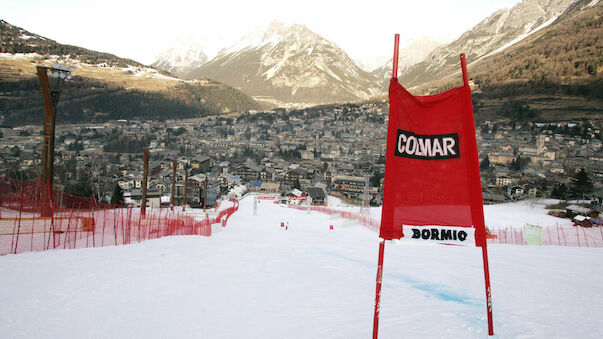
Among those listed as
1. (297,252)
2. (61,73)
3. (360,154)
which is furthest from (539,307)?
(360,154)

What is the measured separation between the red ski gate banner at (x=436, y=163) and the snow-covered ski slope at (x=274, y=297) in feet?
4.65

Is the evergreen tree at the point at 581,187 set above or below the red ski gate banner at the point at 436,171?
above

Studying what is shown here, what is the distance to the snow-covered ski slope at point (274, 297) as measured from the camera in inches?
166

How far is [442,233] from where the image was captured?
3293mm

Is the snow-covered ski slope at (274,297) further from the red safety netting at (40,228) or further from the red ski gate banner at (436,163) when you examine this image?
the red ski gate banner at (436,163)

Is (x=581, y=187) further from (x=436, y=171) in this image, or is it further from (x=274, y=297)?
(x=436, y=171)

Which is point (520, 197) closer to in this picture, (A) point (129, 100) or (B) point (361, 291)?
(B) point (361, 291)

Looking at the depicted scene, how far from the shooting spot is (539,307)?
4.84m

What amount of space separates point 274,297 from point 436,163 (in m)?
3.53

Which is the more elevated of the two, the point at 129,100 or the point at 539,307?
the point at 129,100

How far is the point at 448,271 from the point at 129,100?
168827 mm

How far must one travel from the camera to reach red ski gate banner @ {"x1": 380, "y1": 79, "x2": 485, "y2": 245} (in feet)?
10.8

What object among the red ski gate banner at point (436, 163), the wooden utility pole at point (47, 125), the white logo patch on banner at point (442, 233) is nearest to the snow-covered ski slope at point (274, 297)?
the white logo patch on banner at point (442, 233)

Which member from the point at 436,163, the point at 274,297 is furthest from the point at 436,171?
the point at 274,297
